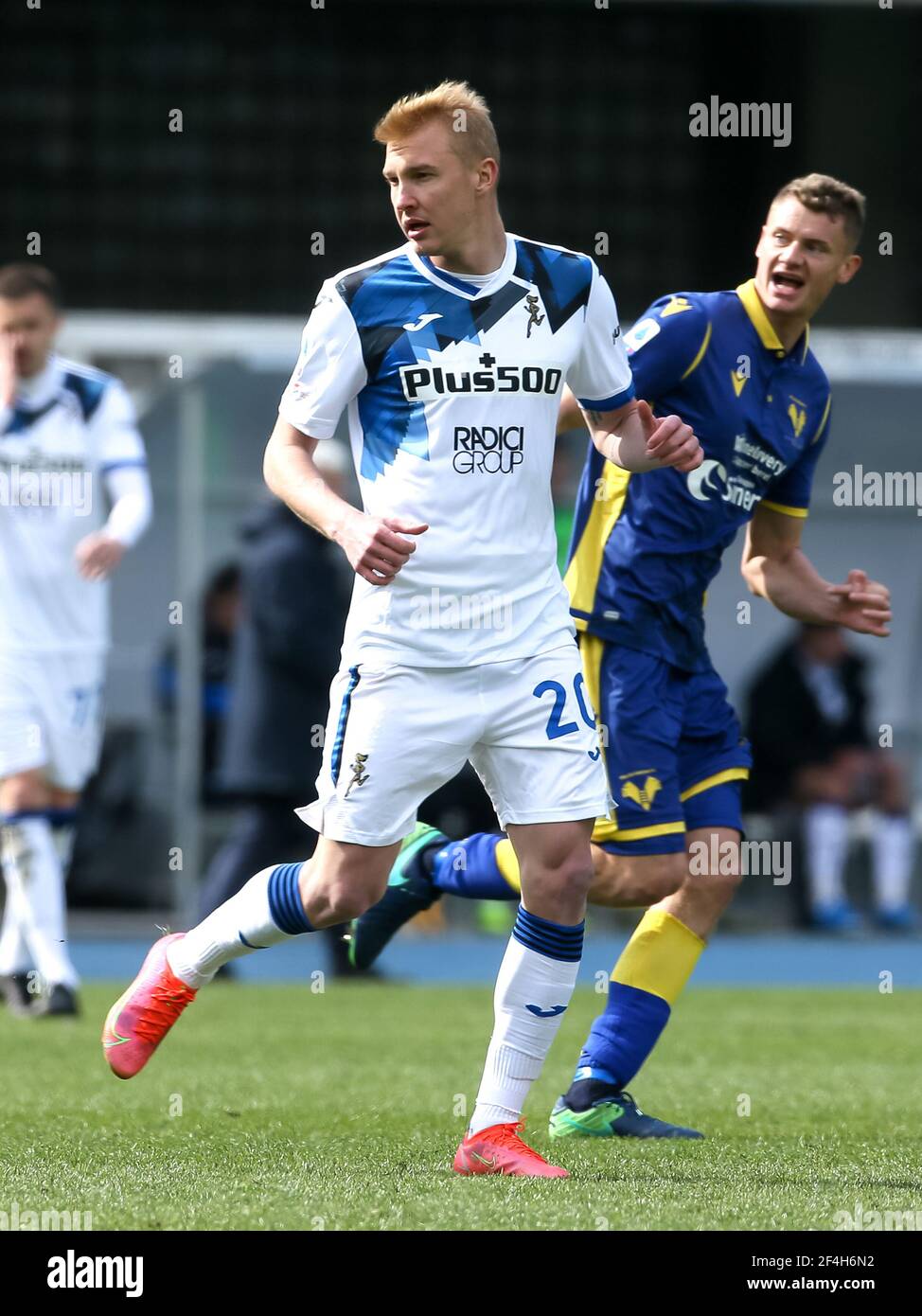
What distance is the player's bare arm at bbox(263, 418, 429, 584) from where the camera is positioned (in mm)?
4449

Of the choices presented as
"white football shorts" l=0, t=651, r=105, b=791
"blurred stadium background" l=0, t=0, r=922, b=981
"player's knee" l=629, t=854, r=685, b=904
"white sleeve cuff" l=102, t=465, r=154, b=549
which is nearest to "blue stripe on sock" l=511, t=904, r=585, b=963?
"player's knee" l=629, t=854, r=685, b=904

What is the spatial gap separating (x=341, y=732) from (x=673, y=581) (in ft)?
4.42

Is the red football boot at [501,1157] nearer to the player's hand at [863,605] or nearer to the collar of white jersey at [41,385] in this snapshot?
the player's hand at [863,605]

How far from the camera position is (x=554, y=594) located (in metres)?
4.89

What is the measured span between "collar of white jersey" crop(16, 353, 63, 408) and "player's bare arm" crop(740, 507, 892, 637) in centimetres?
359

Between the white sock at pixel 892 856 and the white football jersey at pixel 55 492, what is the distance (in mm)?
6906

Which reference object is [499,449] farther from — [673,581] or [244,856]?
[244,856]

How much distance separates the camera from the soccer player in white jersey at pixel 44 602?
8602mm

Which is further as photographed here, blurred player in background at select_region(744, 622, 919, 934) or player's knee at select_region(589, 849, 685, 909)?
blurred player in background at select_region(744, 622, 919, 934)

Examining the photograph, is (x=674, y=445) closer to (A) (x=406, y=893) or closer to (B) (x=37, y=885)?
(A) (x=406, y=893)

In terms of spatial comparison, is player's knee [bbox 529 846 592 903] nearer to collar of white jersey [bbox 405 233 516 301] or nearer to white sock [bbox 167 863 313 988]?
white sock [bbox 167 863 313 988]

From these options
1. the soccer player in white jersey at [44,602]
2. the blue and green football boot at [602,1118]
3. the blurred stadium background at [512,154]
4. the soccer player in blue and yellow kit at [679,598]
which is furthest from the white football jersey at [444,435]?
the blurred stadium background at [512,154]

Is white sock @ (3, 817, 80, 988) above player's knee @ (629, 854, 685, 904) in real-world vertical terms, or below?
below
